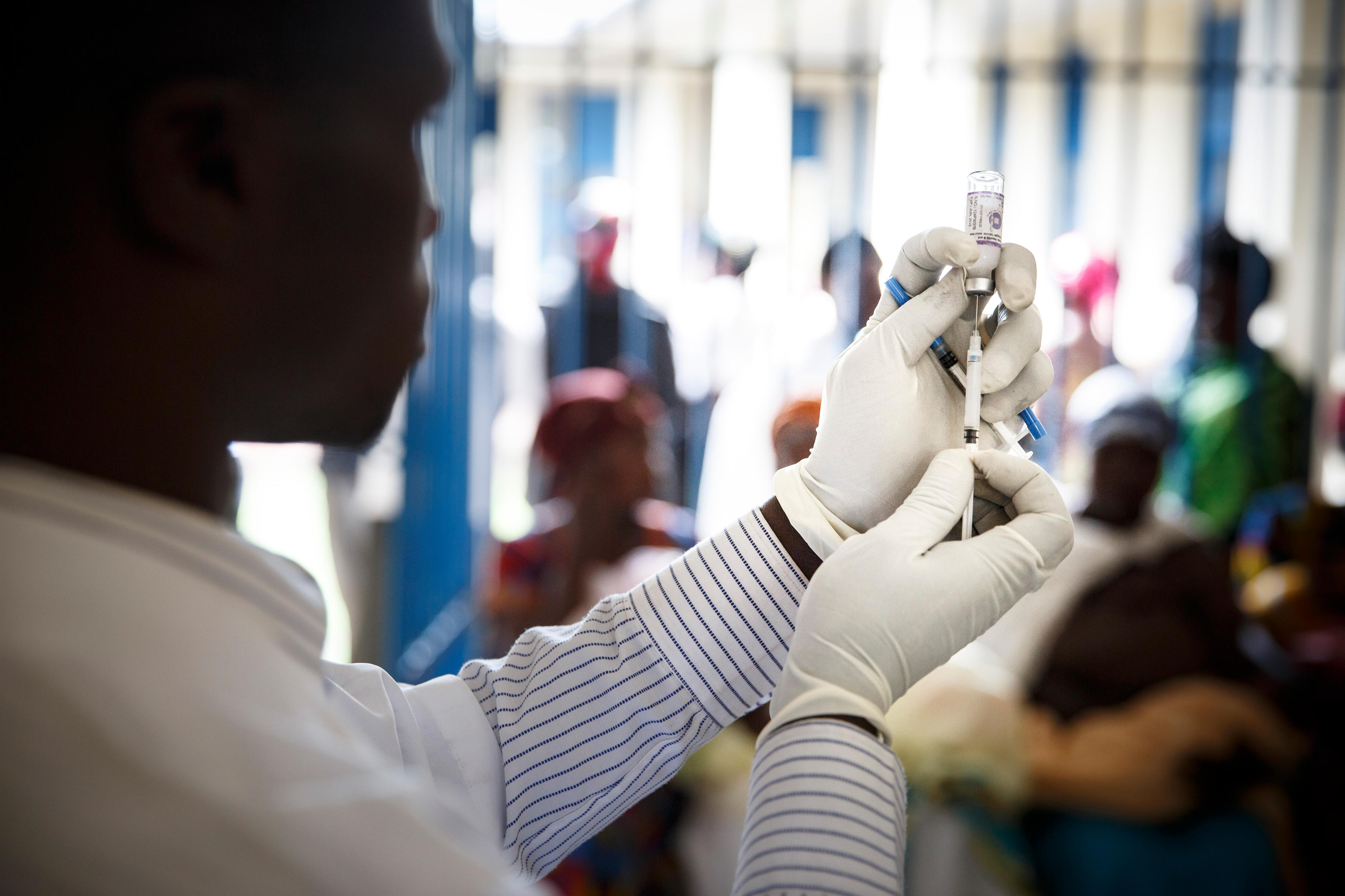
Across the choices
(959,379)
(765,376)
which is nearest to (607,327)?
(765,376)

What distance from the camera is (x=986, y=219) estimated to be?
0.83 meters

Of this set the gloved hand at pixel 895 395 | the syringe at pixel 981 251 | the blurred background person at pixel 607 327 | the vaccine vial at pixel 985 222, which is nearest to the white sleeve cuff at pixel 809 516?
the gloved hand at pixel 895 395

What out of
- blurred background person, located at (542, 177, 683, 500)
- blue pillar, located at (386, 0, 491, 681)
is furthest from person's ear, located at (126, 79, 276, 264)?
blurred background person, located at (542, 177, 683, 500)

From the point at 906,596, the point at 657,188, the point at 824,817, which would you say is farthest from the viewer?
the point at 657,188

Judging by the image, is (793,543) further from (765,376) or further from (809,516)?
(765,376)

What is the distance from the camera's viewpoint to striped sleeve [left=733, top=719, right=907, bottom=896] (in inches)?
23.5

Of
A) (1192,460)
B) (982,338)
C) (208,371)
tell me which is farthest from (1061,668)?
(208,371)

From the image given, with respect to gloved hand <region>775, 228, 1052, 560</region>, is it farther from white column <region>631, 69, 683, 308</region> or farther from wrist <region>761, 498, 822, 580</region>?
white column <region>631, 69, 683, 308</region>

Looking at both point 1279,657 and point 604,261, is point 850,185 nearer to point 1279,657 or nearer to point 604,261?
point 604,261

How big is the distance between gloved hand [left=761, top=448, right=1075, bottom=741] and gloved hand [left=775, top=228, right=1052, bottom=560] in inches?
2.2

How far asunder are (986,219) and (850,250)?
1459mm

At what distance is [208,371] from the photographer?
0.48 metres

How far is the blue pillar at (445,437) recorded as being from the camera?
165 centimetres

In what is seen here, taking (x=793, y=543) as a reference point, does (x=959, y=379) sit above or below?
above
